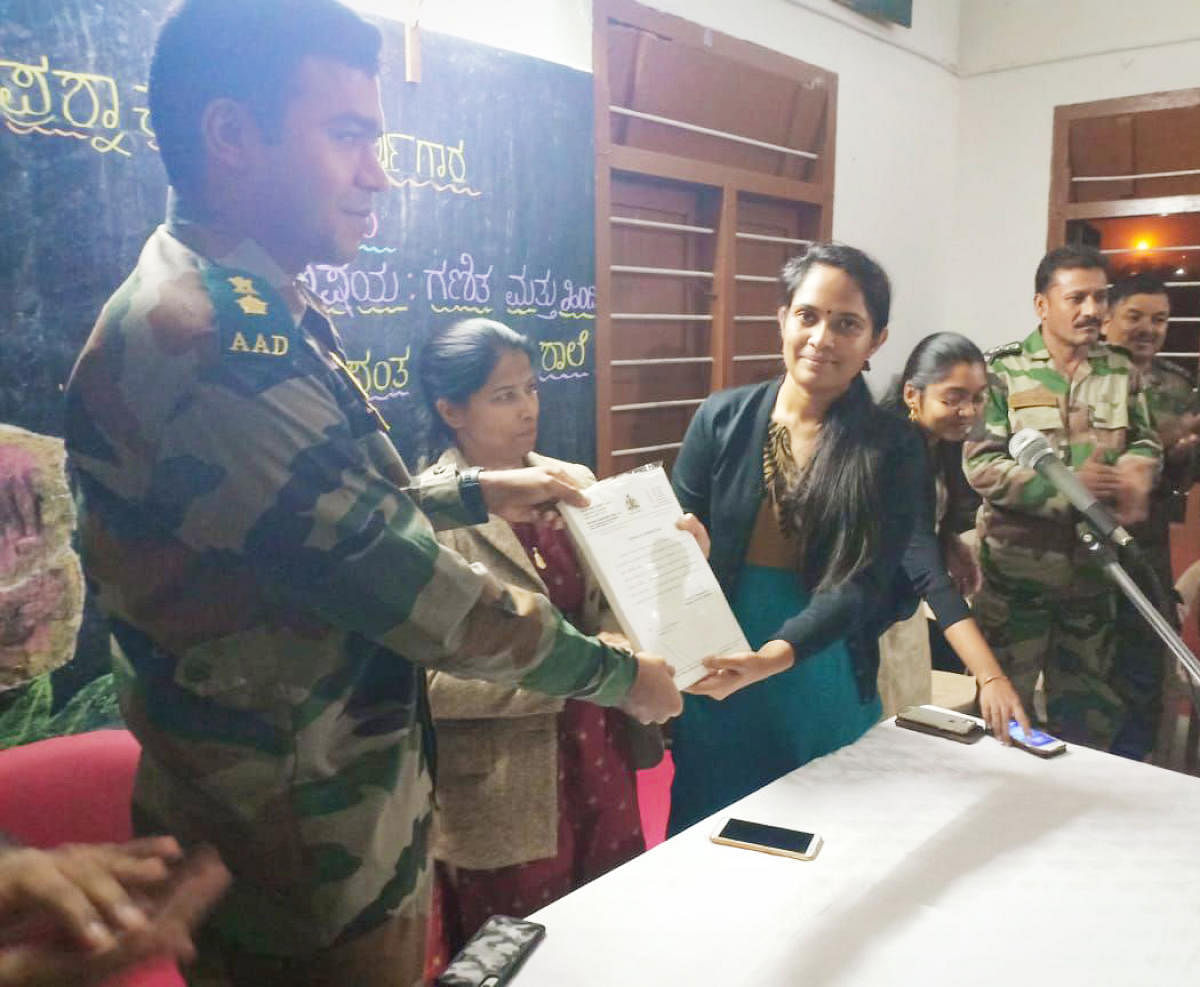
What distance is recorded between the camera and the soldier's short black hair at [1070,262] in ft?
9.27

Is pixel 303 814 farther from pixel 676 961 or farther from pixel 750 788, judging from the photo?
pixel 750 788

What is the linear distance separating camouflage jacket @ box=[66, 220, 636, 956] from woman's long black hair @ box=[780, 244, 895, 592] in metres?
0.81

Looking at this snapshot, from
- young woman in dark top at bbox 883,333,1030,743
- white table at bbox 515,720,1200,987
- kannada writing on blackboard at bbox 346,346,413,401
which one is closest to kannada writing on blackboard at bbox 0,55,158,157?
kannada writing on blackboard at bbox 346,346,413,401

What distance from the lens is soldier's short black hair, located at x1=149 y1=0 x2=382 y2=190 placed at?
98 centimetres

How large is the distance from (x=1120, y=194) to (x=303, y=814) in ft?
14.6

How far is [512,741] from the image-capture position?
1.73 metres

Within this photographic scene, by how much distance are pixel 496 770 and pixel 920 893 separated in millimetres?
784

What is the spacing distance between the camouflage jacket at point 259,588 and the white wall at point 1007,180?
4077mm

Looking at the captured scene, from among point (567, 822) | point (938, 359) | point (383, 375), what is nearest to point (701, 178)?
point (938, 359)

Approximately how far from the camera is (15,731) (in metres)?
1.68

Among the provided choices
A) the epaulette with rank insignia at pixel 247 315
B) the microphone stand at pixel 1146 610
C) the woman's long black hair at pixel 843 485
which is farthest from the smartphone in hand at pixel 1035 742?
the epaulette with rank insignia at pixel 247 315

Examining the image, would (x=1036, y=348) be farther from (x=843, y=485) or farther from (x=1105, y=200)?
(x=1105, y=200)

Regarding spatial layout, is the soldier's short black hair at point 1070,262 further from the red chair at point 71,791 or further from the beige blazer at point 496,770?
the red chair at point 71,791

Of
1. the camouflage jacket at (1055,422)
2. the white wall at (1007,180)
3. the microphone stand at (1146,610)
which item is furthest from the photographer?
the white wall at (1007,180)
